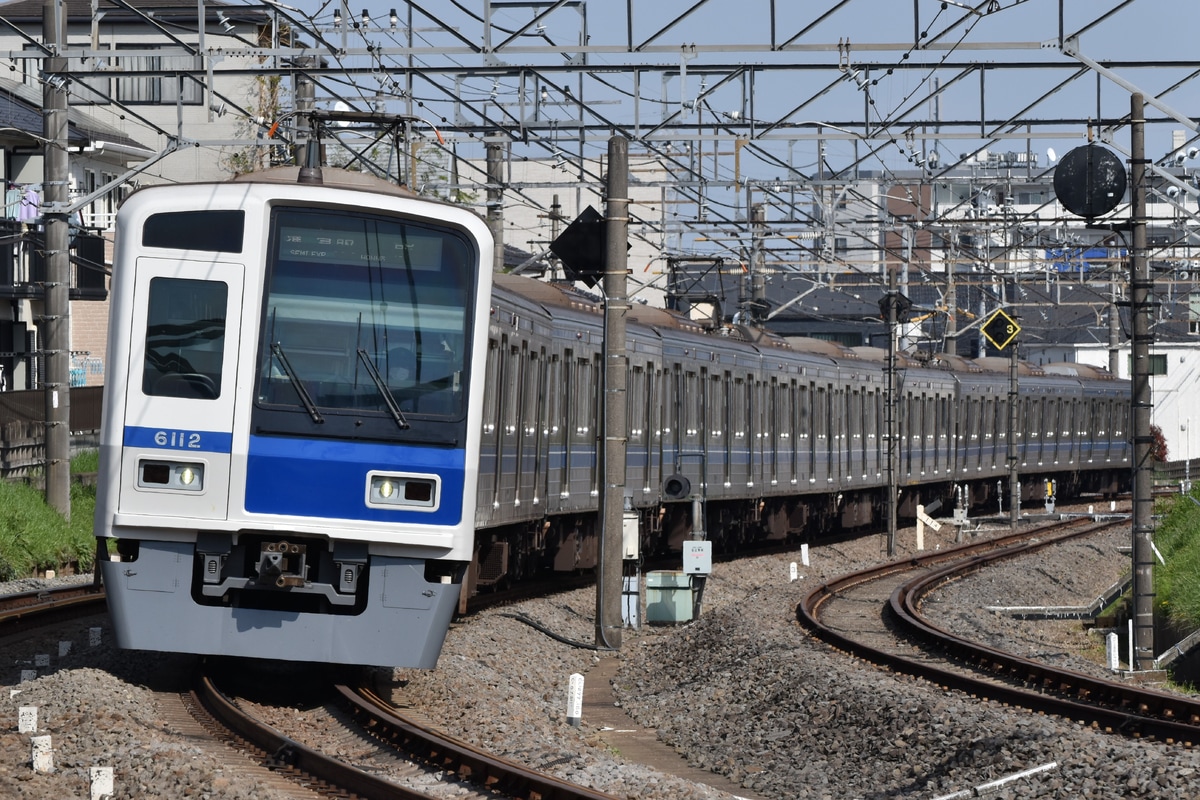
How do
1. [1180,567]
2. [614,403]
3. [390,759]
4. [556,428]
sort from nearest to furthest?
[390,759] → [614,403] → [556,428] → [1180,567]

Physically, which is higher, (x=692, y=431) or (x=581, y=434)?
(x=692, y=431)

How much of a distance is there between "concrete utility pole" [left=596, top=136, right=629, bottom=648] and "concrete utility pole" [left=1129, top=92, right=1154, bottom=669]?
4.30 m

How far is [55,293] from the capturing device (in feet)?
65.9

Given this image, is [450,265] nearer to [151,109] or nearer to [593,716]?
[593,716]

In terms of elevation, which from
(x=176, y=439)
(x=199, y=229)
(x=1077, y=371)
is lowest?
(x=176, y=439)

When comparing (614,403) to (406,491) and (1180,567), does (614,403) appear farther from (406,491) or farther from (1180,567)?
(1180,567)

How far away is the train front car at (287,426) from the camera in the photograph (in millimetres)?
9469

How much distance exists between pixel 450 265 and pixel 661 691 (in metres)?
4.39

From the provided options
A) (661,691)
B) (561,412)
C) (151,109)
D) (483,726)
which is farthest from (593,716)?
(151,109)

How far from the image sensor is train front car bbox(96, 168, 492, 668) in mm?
9469

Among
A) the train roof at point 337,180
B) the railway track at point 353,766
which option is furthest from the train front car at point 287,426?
the railway track at point 353,766

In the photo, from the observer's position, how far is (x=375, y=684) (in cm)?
1067

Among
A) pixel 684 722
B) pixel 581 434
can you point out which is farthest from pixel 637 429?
pixel 684 722

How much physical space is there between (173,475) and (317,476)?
0.77 metres
